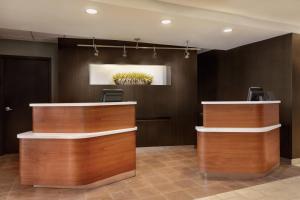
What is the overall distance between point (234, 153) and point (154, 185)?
139 cm

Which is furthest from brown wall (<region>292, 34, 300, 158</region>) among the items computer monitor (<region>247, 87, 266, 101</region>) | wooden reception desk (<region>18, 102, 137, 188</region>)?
wooden reception desk (<region>18, 102, 137, 188</region>)

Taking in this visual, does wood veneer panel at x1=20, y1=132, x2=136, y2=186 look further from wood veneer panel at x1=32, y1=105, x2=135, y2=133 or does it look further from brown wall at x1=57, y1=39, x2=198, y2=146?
brown wall at x1=57, y1=39, x2=198, y2=146

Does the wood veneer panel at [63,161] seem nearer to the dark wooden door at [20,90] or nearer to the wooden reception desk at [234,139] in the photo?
the wooden reception desk at [234,139]

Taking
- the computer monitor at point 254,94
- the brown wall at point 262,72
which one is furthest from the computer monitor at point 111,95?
the brown wall at point 262,72

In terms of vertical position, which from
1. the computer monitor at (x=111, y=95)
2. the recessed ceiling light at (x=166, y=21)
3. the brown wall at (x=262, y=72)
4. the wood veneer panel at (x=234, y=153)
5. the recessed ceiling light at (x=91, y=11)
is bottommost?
the wood veneer panel at (x=234, y=153)

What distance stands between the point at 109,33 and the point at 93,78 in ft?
5.20

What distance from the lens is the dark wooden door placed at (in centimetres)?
586

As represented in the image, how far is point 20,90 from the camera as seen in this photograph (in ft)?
19.6

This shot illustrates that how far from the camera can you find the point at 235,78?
640 centimetres

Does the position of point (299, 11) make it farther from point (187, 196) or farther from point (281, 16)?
point (187, 196)

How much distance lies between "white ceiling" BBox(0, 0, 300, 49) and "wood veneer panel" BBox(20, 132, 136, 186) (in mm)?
1901

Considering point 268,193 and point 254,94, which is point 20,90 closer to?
point 254,94

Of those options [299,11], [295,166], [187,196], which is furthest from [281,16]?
[187,196]

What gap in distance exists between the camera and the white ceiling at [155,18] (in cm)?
350
